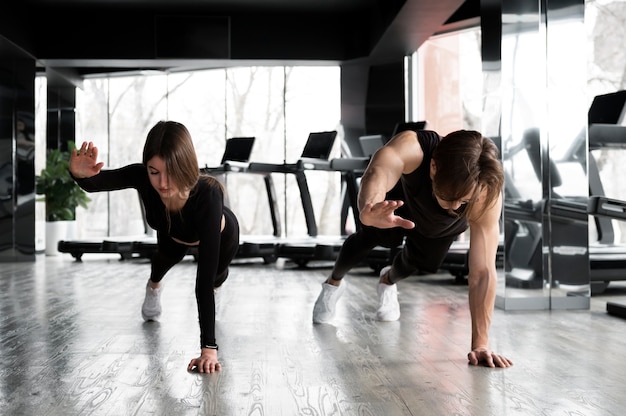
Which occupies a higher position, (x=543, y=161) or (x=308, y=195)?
(x=543, y=161)

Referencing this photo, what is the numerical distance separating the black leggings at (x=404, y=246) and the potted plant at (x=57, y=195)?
21.6 ft

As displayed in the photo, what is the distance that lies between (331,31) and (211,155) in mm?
3066

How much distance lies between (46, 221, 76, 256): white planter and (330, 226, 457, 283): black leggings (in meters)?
6.75

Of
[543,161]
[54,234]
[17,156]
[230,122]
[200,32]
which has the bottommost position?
[54,234]

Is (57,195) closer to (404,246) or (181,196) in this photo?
(404,246)

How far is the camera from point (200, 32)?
828 cm

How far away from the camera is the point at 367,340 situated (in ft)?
9.20

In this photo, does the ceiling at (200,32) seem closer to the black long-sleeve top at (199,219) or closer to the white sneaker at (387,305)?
the white sneaker at (387,305)

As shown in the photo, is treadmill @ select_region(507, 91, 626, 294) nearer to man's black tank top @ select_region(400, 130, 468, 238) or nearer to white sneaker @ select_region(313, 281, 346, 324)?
white sneaker @ select_region(313, 281, 346, 324)

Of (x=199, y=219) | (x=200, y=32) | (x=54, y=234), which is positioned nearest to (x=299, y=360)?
(x=199, y=219)

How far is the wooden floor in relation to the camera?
1825 millimetres

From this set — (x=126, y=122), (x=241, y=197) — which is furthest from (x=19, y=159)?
(x=241, y=197)

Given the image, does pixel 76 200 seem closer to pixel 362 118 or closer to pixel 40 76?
pixel 40 76

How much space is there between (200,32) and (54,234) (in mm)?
3188
